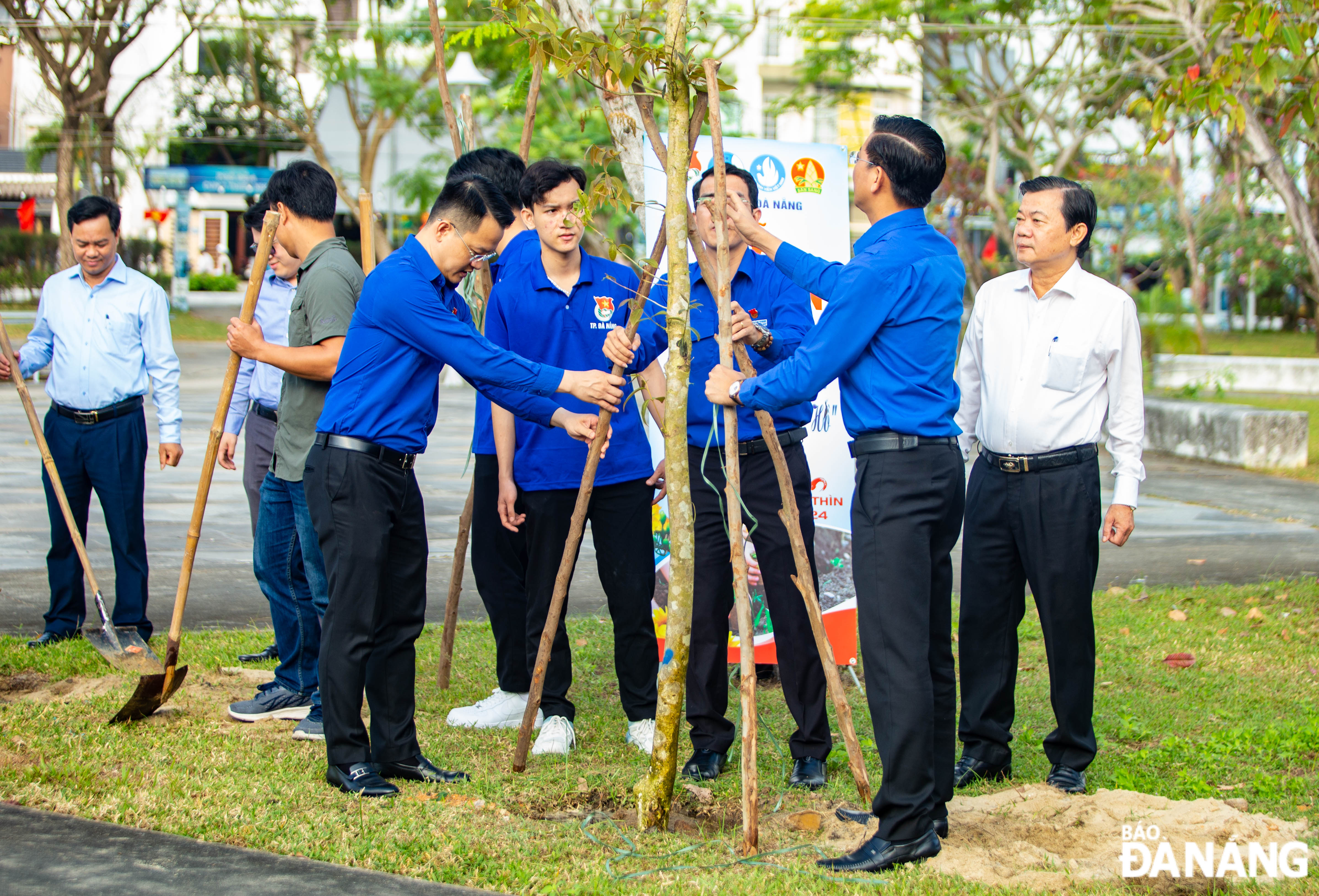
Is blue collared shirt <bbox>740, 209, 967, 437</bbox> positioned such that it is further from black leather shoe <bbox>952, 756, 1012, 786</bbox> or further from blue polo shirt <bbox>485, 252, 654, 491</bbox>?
black leather shoe <bbox>952, 756, 1012, 786</bbox>

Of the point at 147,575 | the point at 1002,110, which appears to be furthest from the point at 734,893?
the point at 1002,110

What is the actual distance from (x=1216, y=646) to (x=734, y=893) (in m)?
4.07

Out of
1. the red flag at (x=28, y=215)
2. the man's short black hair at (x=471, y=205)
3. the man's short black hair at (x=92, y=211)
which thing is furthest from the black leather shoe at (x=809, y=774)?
the red flag at (x=28, y=215)

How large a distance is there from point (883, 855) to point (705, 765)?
108cm

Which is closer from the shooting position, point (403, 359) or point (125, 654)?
point (403, 359)

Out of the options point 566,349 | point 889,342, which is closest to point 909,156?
→ point 889,342

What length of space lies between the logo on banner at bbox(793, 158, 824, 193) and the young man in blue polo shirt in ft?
4.02

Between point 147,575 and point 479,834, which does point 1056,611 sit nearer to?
point 479,834

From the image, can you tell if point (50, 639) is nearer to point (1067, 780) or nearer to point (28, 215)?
point (1067, 780)

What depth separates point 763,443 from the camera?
14.5 feet

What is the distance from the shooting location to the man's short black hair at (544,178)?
15.2 feet

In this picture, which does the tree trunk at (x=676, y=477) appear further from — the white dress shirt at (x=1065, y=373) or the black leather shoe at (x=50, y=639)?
the black leather shoe at (x=50, y=639)

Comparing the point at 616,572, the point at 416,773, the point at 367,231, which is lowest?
the point at 416,773

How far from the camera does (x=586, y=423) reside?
430 centimetres
